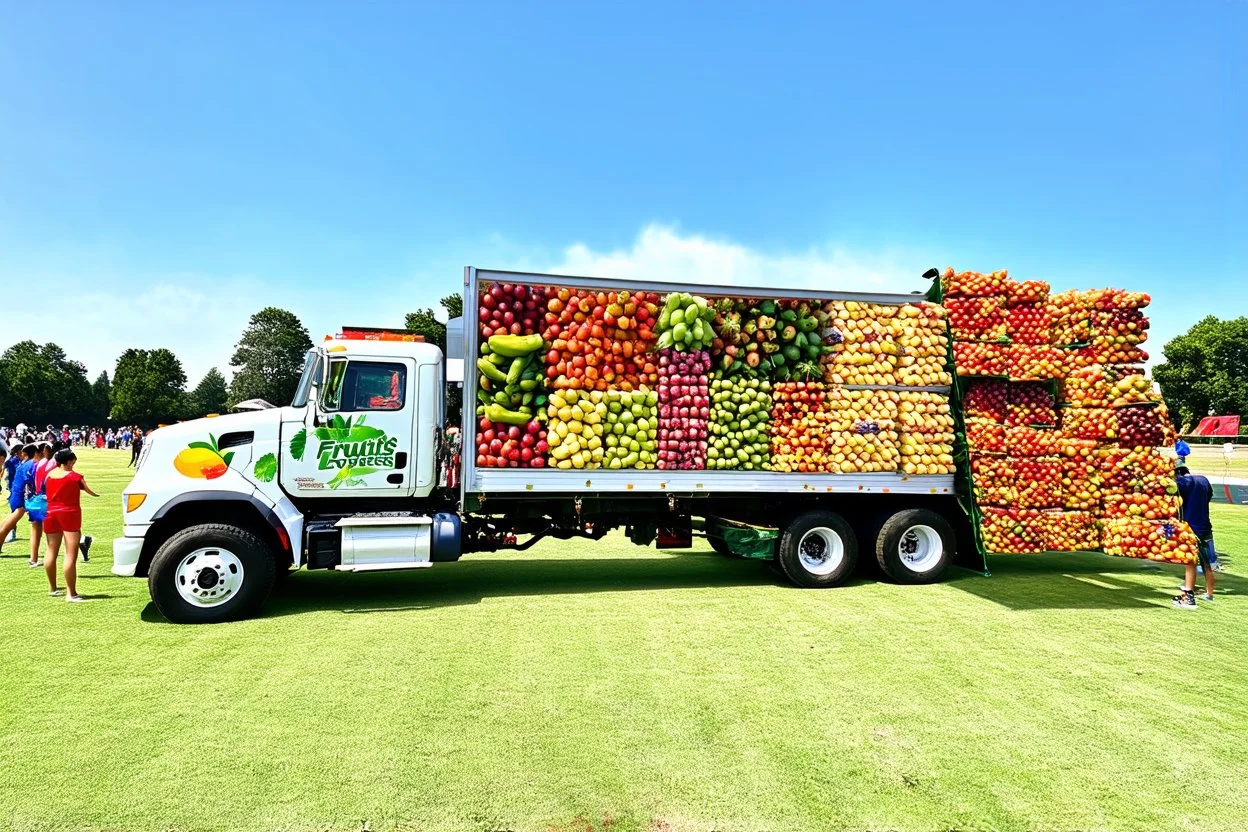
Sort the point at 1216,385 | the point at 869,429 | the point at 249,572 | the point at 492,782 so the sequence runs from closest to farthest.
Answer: the point at 492,782
the point at 249,572
the point at 869,429
the point at 1216,385

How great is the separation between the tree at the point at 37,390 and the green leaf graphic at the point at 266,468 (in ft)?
321

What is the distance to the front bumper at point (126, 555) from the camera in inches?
278

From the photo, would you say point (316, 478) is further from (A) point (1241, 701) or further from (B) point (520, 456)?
(A) point (1241, 701)

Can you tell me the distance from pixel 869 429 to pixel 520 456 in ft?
14.6

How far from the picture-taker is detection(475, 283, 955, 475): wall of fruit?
8141 mm

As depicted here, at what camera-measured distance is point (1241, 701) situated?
5188 millimetres

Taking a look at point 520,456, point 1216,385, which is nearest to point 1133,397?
point 520,456

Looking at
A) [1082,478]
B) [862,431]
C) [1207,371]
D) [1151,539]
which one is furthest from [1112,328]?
[1207,371]

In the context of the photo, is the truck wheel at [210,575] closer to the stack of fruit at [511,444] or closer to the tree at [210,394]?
the stack of fruit at [511,444]

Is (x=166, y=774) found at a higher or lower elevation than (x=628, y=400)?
lower

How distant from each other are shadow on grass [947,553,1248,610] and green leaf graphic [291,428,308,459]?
8290 millimetres

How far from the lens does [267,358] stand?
59.3 m

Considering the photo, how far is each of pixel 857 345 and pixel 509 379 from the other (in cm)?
452

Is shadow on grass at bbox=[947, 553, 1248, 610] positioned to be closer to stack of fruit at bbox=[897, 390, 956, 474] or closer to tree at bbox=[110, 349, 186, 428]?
stack of fruit at bbox=[897, 390, 956, 474]
